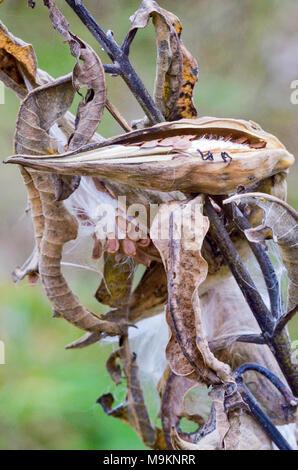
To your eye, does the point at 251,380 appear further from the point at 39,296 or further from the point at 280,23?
the point at 280,23

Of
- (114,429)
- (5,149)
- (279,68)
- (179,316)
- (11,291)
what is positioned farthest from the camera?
(279,68)

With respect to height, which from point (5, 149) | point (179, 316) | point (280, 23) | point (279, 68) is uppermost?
point (280, 23)

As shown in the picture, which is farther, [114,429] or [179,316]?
[114,429]

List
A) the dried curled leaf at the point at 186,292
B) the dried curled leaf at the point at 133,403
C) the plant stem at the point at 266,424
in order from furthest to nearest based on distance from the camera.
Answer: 1. the dried curled leaf at the point at 133,403
2. the plant stem at the point at 266,424
3. the dried curled leaf at the point at 186,292

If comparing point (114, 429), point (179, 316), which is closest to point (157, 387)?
point (179, 316)

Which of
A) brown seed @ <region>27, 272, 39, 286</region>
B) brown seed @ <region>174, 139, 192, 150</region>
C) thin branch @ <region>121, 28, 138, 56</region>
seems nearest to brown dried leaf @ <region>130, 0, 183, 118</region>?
thin branch @ <region>121, 28, 138, 56</region>

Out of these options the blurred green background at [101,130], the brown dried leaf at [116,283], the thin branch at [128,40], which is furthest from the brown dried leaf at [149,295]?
the blurred green background at [101,130]

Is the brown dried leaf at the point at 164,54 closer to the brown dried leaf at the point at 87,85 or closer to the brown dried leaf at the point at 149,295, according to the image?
the brown dried leaf at the point at 87,85
